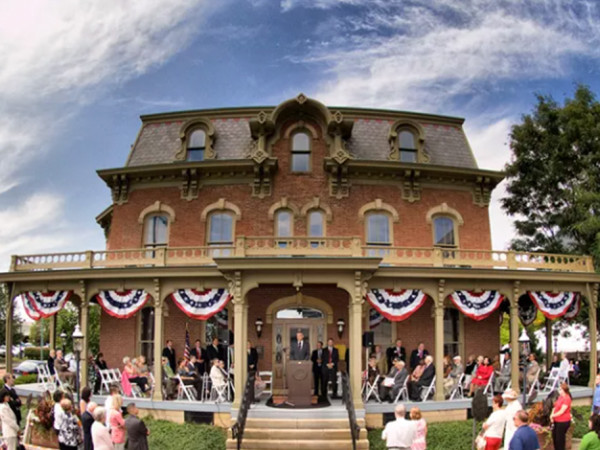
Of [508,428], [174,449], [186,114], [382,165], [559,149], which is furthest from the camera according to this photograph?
[559,149]

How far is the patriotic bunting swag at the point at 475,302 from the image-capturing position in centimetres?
1939

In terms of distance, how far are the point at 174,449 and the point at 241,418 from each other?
1.77 m

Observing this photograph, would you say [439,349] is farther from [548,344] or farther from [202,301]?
[548,344]

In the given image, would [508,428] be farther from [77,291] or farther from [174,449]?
[77,291]

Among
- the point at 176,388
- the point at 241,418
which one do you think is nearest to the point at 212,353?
the point at 176,388

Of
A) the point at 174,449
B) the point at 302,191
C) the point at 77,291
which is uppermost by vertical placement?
the point at 302,191

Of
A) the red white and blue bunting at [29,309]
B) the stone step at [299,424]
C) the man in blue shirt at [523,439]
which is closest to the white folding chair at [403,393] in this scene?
the stone step at [299,424]

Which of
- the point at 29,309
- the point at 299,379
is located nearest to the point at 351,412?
the point at 299,379

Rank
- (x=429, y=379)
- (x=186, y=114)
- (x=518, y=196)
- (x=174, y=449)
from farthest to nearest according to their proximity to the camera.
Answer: (x=518, y=196) < (x=186, y=114) < (x=429, y=379) < (x=174, y=449)

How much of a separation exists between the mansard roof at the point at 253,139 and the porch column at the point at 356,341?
756 centimetres

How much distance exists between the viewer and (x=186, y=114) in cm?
2486

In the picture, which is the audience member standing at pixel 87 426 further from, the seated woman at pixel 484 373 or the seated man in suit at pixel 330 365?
the seated woman at pixel 484 373

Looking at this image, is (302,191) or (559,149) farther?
(559,149)

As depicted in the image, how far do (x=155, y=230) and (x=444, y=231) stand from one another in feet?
37.2
